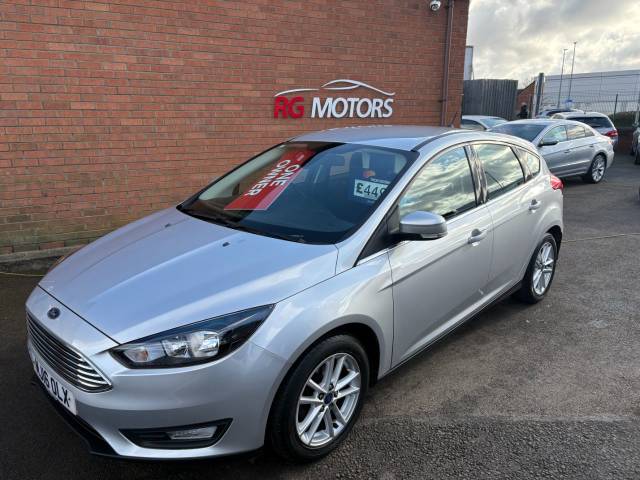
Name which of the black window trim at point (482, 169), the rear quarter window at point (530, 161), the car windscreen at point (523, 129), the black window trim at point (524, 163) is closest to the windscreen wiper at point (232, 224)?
the black window trim at point (482, 169)

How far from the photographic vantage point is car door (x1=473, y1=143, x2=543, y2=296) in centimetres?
373

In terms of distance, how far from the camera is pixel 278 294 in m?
2.33

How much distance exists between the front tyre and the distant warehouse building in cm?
2297

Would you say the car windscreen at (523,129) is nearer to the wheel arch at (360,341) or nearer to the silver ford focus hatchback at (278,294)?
the silver ford focus hatchback at (278,294)

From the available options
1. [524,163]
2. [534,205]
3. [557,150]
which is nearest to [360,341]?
[534,205]

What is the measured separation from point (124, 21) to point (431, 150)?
13.2 feet

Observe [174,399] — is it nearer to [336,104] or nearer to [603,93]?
[336,104]

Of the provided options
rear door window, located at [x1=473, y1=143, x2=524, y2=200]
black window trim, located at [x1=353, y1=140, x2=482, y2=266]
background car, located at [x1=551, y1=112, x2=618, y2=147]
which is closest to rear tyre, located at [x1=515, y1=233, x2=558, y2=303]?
rear door window, located at [x1=473, y1=143, x2=524, y2=200]

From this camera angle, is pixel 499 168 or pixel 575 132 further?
pixel 575 132

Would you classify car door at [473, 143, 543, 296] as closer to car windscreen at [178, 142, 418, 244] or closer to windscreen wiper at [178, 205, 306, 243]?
car windscreen at [178, 142, 418, 244]

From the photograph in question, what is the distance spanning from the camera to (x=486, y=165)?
3.81 m

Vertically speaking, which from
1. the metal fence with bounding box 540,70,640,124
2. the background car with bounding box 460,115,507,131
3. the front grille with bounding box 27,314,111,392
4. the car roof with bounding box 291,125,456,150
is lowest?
the front grille with bounding box 27,314,111,392

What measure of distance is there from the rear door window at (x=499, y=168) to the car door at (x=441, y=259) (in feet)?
0.77

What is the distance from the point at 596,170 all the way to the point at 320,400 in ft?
38.0
